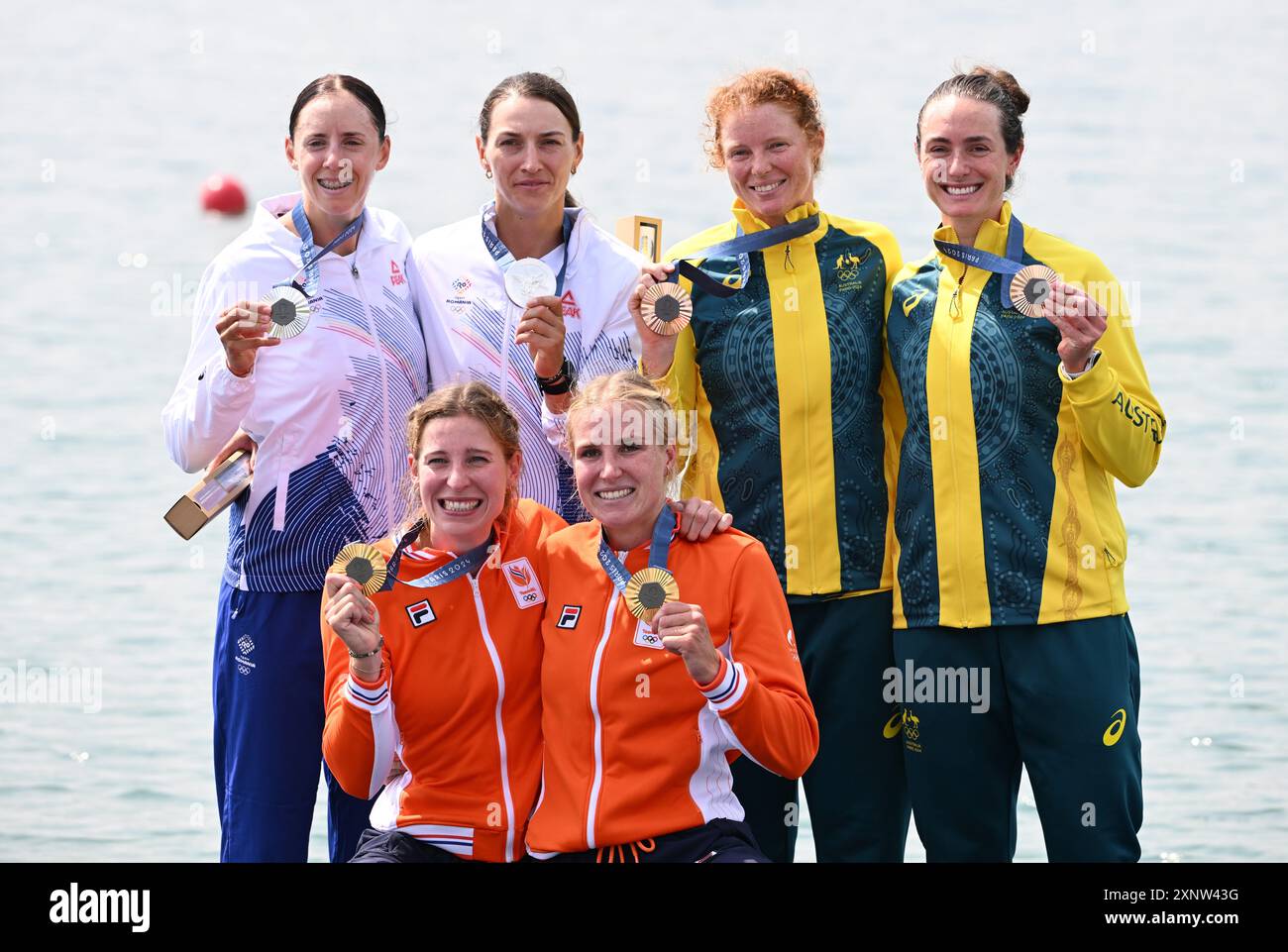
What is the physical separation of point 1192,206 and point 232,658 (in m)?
15.6

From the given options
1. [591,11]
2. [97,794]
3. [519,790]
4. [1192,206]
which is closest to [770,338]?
[519,790]

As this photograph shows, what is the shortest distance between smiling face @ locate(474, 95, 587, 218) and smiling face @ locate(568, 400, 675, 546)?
80cm

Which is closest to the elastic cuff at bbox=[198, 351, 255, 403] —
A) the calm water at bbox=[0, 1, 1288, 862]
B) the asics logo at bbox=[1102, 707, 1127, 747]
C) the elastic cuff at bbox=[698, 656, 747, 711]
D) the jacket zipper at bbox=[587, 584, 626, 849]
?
the jacket zipper at bbox=[587, 584, 626, 849]

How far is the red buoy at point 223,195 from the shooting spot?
699 inches

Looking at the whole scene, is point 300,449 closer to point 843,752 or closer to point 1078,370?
point 843,752

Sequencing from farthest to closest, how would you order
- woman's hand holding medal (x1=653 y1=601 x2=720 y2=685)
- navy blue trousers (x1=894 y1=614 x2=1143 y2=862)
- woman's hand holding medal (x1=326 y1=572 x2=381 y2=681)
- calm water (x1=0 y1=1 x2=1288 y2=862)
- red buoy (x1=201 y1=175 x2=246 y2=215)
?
red buoy (x1=201 y1=175 x2=246 y2=215) < calm water (x1=0 y1=1 x2=1288 y2=862) < navy blue trousers (x1=894 y1=614 x2=1143 y2=862) < woman's hand holding medal (x1=326 y1=572 x2=381 y2=681) < woman's hand holding medal (x1=653 y1=601 x2=720 y2=685)

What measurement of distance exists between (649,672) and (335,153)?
61.5 inches

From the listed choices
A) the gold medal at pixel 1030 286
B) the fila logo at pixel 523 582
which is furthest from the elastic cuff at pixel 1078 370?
the fila logo at pixel 523 582

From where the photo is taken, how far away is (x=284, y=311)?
398cm

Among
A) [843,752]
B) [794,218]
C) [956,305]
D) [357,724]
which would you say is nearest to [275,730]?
[357,724]

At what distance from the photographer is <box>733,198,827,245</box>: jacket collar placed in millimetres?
4281

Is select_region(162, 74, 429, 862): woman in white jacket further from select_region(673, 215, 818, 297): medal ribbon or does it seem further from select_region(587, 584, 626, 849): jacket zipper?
select_region(587, 584, 626, 849): jacket zipper

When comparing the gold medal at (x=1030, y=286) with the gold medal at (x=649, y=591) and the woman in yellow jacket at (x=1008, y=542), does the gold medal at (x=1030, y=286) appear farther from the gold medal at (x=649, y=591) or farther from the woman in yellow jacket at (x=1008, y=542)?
the gold medal at (x=649, y=591)

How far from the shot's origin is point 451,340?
432 centimetres
